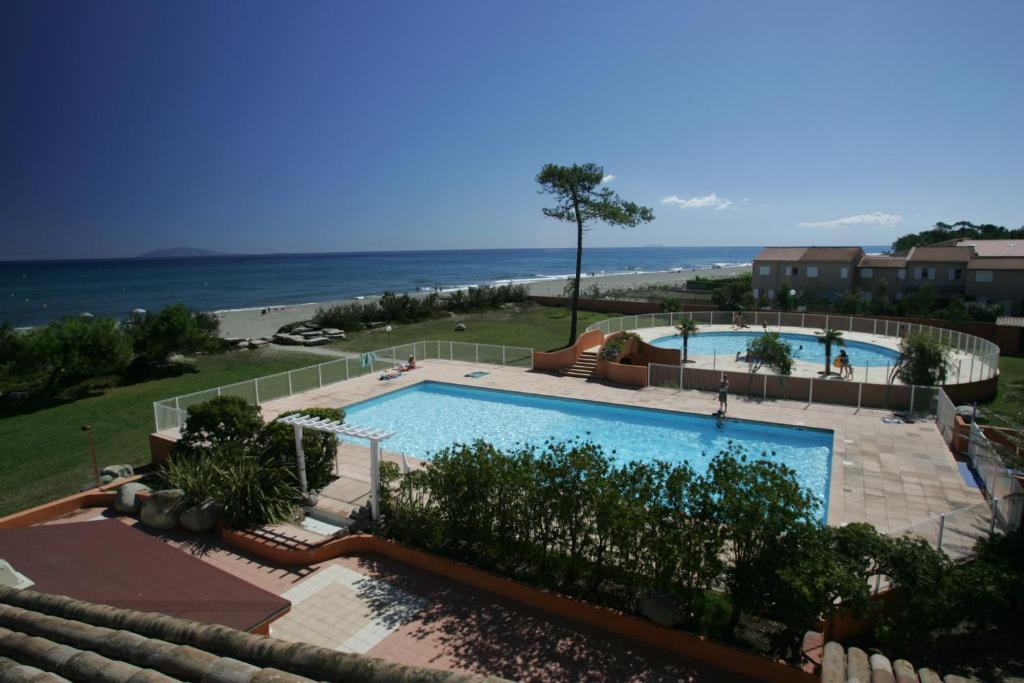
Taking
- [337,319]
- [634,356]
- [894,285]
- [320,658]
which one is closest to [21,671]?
[320,658]

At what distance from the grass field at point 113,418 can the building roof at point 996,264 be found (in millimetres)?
28990

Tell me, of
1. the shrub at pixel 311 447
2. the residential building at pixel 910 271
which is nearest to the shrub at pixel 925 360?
the shrub at pixel 311 447

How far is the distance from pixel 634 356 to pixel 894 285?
30521 millimetres

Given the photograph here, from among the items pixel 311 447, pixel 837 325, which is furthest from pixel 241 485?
pixel 837 325

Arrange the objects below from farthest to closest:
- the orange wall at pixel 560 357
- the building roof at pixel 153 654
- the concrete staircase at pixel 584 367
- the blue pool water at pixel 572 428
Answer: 1. the orange wall at pixel 560 357
2. the concrete staircase at pixel 584 367
3. the blue pool water at pixel 572 428
4. the building roof at pixel 153 654

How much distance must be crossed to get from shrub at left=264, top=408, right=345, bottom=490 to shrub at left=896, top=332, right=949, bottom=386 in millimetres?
19373

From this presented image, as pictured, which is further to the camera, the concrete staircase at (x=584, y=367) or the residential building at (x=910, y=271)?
the residential building at (x=910, y=271)

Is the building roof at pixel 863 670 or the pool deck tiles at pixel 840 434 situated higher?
the building roof at pixel 863 670

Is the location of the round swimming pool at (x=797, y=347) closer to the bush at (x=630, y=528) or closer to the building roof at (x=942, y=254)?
the building roof at (x=942, y=254)

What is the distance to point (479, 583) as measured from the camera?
9633mm

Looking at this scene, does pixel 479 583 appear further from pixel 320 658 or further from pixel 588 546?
pixel 320 658

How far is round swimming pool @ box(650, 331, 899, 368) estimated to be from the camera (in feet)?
89.4

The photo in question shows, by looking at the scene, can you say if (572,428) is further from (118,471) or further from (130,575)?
(130,575)

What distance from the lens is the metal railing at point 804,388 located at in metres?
18.1
